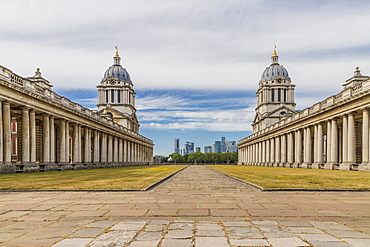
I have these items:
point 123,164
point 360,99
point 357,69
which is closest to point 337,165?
point 360,99

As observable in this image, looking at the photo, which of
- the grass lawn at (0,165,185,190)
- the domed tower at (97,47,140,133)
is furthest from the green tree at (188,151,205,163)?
the grass lawn at (0,165,185,190)

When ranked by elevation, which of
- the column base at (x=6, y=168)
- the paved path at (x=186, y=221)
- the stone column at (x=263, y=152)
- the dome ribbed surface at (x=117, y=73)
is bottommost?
the stone column at (x=263, y=152)

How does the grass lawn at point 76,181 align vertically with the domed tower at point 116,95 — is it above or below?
below

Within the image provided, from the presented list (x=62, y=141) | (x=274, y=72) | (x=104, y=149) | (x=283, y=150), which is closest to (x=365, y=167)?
(x=283, y=150)

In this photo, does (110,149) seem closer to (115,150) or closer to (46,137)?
(115,150)

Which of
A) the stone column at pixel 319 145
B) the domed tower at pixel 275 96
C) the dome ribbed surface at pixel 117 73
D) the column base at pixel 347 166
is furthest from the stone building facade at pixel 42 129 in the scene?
the domed tower at pixel 275 96

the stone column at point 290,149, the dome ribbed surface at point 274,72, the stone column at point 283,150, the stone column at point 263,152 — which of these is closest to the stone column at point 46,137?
the stone column at point 290,149

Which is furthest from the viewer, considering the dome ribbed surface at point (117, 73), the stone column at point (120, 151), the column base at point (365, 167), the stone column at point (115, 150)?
the dome ribbed surface at point (117, 73)

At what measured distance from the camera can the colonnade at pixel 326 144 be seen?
38.4 meters

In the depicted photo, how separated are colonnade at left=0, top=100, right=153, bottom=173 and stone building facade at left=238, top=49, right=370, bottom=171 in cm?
3778

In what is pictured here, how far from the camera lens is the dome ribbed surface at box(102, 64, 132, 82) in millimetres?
117125

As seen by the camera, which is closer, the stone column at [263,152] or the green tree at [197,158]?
the stone column at [263,152]

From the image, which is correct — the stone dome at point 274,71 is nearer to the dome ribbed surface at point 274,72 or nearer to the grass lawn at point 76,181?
the dome ribbed surface at point 274,72

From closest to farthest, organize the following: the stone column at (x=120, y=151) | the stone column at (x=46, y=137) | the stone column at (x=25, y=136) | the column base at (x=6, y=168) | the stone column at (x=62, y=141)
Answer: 1. the column base at (x=6, y=168)
2. the stone column at (x=25, y=136)
3. the stone column at (x=46, y=137)
4. the stone column at (x=62, y=141)
5. the stone column at (x=120, y=151)
